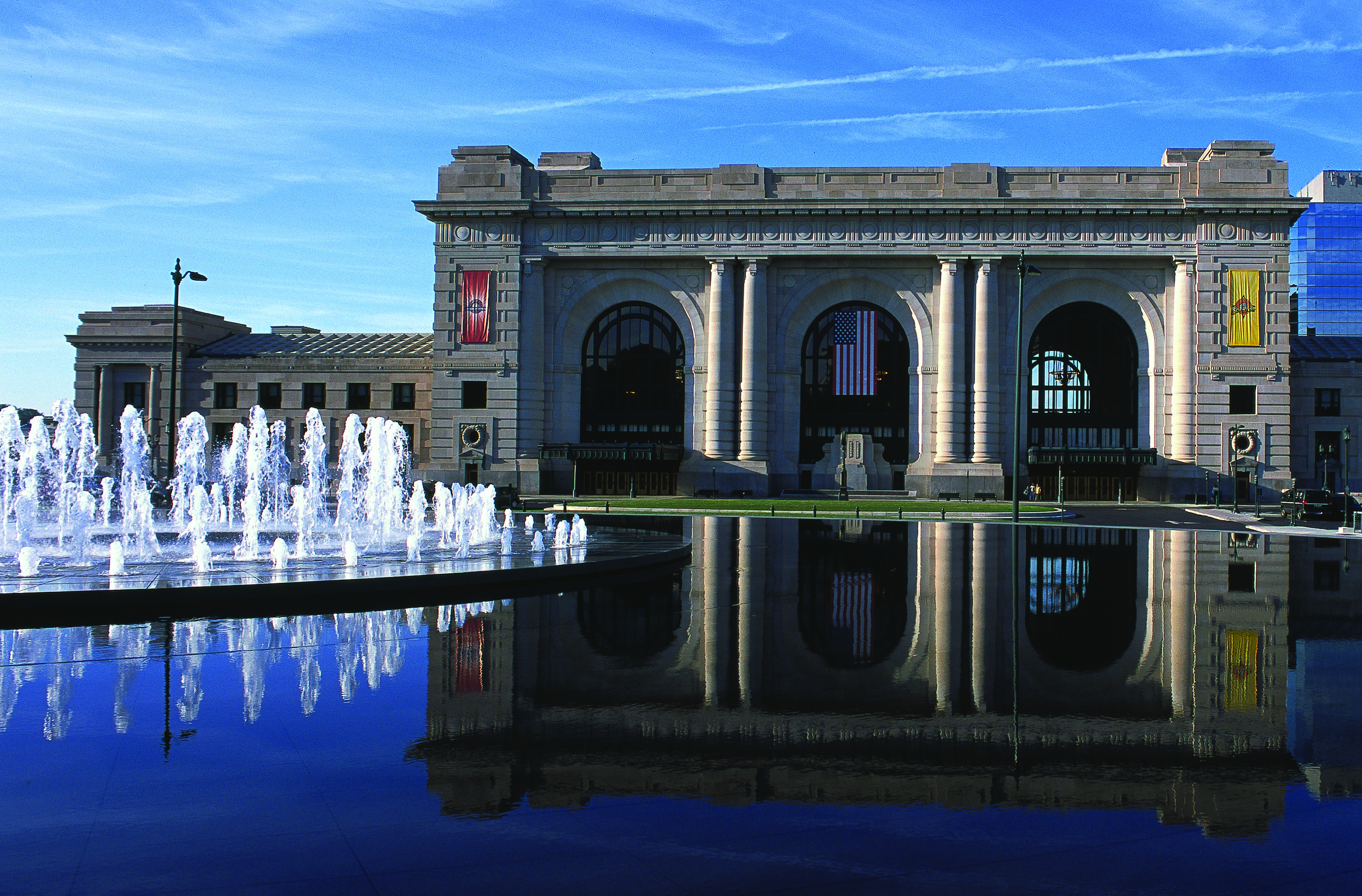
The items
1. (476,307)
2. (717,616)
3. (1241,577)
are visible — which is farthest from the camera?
(476,307)

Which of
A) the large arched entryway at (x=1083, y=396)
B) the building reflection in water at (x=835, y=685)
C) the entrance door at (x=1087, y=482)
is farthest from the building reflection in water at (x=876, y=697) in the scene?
the large arched entryway at (x=1083, y=396)

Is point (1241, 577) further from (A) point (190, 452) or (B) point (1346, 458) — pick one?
(A) point (190, 452)

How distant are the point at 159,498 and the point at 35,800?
156 ft

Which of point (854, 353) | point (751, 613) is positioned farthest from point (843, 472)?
point (751, 613)

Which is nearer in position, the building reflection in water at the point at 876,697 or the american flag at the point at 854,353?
the building reflection in water at the point at 876,697

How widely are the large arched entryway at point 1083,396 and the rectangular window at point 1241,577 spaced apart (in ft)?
109

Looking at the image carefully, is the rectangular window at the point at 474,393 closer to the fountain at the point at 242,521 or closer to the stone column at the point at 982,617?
the fountain at the point at 242,521

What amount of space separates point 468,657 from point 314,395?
56073 millimetres

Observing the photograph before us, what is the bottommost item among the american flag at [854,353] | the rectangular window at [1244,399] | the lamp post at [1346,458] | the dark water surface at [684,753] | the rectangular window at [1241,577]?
the dark water surface at [684,753]

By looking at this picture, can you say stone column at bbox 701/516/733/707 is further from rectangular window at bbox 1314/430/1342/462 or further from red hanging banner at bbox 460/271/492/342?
rectangular window at bbox 1314/430/1342/462

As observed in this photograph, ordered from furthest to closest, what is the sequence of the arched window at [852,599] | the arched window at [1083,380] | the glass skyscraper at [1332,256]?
the glass skyscraper at [1332,256] → the arched window at [1083,380] → the arched window at [852,599]

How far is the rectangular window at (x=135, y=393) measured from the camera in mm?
64312

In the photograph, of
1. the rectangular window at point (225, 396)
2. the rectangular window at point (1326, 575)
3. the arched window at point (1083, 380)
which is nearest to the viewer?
the rectangular window at point (1326, 575)

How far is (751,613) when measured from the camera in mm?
16672
